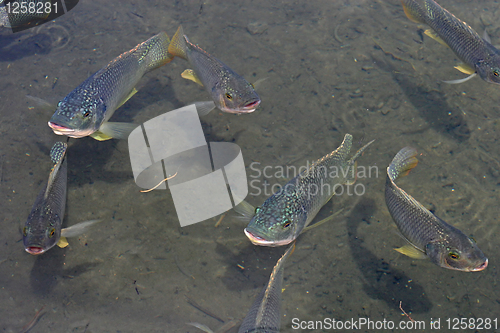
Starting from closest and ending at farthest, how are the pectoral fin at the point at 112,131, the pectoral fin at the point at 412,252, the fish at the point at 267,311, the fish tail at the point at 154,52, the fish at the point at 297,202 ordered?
the fish at the point at 267,311, the fish at the point at 297,202, the pectoral fin at the point at 412,252, the pectoral fin at the point at 112,131, the fish tail at the point at 154,52

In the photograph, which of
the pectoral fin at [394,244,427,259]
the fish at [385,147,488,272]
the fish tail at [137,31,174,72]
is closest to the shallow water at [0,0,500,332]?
the pectoral fin at [394,244,427,259]

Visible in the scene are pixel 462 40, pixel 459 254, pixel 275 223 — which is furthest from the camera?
pixel 462 40

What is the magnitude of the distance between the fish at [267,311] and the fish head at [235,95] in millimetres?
2078

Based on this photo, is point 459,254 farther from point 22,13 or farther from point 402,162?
point 22,13

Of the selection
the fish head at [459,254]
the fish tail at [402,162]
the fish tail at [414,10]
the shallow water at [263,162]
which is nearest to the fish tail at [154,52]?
the shallow water at [263,162]

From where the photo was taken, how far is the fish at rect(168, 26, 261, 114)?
4754mm

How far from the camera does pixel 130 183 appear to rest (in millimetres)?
5527

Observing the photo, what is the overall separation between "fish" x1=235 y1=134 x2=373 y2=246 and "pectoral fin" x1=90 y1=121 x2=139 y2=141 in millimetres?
1918

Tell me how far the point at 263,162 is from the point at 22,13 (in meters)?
5.52

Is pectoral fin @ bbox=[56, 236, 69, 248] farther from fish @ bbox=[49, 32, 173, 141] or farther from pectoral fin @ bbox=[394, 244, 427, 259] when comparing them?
pectoral fin @ bbox=[394, 244, 427, 259]

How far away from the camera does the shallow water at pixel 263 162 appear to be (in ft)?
15.2

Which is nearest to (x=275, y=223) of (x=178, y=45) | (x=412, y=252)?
(x=412, y=252)

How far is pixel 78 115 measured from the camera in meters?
4.51

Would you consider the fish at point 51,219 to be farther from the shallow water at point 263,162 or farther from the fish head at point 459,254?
the fish head at point 459,254
